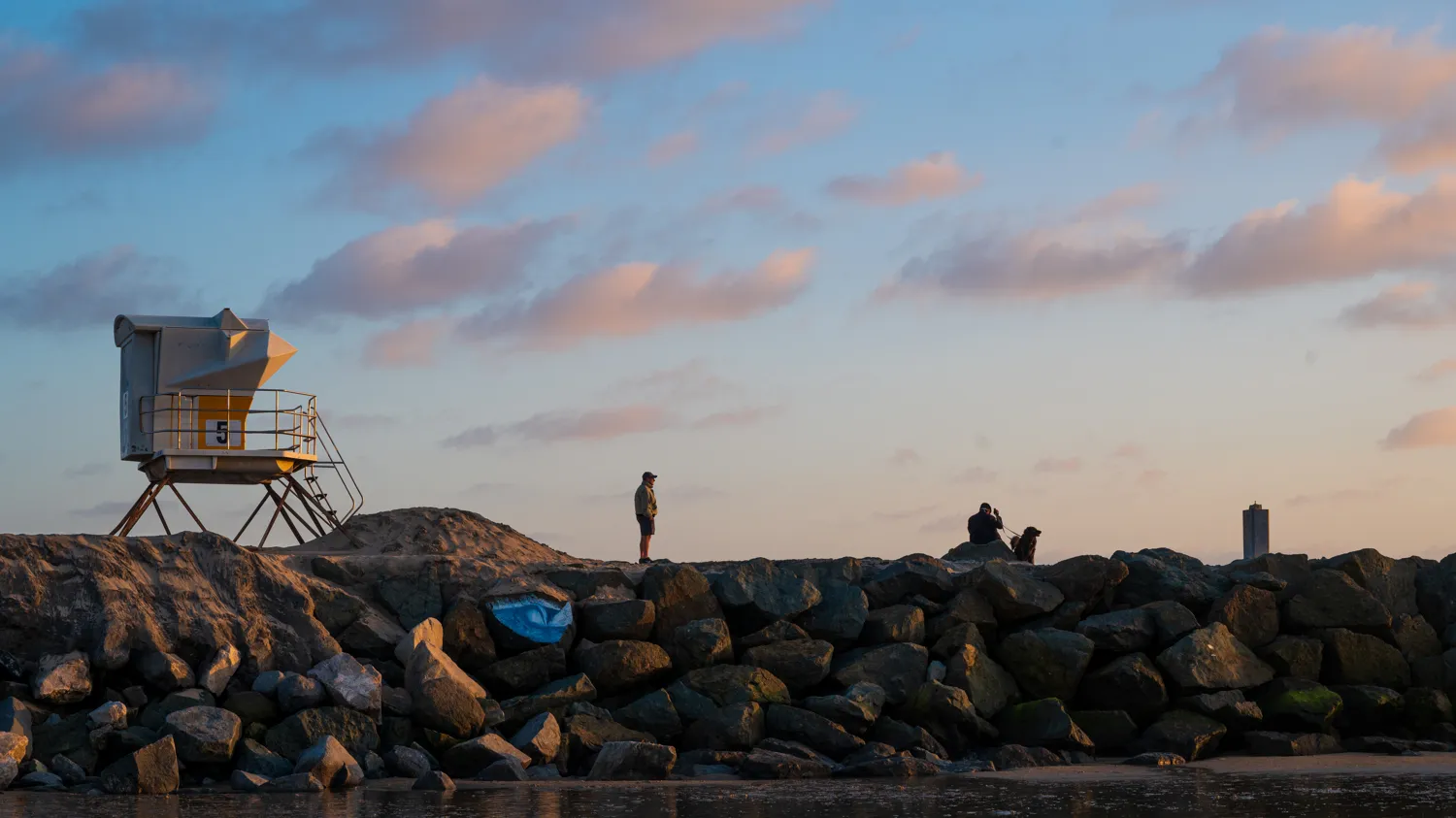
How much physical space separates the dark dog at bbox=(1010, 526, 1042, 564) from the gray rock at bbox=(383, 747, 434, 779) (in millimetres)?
11621

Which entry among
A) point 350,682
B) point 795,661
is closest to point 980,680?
point 795,661

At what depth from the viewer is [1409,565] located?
25.0 meters

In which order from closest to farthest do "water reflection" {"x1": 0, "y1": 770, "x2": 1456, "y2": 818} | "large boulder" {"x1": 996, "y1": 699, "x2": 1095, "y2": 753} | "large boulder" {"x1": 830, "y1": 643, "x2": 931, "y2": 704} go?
"water reflection" {"x1": 0, "y1": 770, "x2": 1456, "y2": 818}
"large boulder" {"x1": 996, "y1": 699, "x2": 1095, "y2": 753}
"large boulder" {"x1": 830, "y1": 643, "x2": 931, "y2": 704}

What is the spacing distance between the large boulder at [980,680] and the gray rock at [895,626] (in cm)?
61

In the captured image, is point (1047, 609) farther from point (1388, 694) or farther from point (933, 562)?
point (1388, 694)

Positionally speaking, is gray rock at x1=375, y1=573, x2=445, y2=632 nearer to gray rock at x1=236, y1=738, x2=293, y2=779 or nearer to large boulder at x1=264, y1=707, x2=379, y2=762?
large boulder at x1=264, y1=707, x2=379, y2=762

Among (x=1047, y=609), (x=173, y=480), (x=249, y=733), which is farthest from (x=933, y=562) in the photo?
(x=173, y=480)

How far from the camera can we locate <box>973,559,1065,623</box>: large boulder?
22578 mm

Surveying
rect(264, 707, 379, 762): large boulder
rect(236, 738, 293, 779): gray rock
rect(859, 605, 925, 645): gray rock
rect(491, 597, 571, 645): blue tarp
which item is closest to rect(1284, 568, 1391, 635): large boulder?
rect(859, 605, 925, 645): gray rock

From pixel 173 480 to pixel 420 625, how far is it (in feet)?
22.7

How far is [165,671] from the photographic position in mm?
19781

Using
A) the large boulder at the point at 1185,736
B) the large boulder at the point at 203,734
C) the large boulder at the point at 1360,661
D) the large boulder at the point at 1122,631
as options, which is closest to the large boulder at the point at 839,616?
the large boulder at the point at 1122,631

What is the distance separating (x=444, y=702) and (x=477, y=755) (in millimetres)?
961

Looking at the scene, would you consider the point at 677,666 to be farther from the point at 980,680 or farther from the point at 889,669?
the point at 980,680
